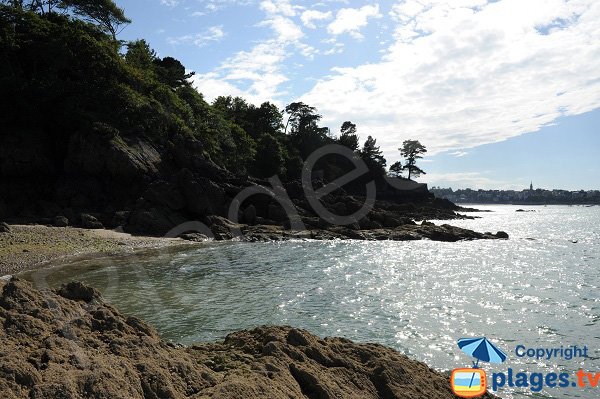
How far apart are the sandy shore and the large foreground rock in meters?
15.2

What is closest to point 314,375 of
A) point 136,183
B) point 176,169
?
point 136,183

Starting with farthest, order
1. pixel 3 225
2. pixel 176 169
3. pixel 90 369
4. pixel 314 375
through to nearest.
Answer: pixel 176 169 < pixel 3 225 < pixel 314 375 < pixel 90 369

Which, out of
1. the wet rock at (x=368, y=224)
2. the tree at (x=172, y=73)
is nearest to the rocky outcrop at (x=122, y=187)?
the wet rock at (x=368, y=224)

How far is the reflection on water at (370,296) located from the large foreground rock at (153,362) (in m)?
3.98

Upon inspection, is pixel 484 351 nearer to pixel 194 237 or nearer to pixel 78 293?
pixel 78 293

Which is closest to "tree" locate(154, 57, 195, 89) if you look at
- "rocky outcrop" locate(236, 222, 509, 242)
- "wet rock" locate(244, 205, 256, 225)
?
"wet rock" locate(244, 205, 256, 225)

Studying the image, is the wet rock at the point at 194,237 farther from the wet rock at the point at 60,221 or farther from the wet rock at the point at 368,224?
the wet rock at the point at 368,224

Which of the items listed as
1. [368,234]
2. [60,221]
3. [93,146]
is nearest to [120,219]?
[60,221]

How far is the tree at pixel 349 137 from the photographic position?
331 ft

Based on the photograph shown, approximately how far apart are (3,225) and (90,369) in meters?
25.3

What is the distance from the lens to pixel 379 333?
12062 mm

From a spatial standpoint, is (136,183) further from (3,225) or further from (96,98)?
(3,225)

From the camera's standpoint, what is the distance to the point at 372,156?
10119 cm

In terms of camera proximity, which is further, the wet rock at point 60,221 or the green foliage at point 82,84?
the green foliage at point 82,84
